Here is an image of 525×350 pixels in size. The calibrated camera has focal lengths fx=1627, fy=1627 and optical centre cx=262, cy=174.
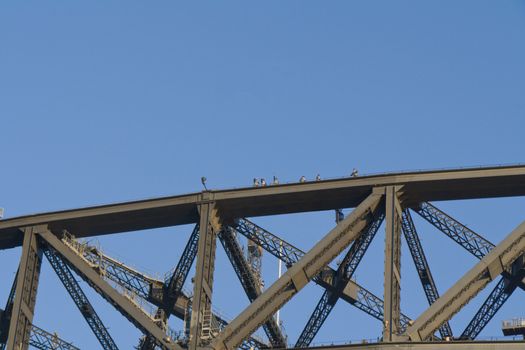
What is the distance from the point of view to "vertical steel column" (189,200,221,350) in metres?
78.0

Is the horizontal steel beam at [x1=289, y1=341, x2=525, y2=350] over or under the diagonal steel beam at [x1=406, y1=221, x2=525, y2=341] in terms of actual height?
under

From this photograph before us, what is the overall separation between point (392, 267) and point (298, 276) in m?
4.62

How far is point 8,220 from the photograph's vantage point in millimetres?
86500

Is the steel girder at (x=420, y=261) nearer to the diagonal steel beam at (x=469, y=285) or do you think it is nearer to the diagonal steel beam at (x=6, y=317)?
the diagonal steel beam at (x=469, y=285)

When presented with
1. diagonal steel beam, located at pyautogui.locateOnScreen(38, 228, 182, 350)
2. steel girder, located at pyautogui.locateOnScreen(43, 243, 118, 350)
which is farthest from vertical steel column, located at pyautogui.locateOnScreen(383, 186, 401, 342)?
steel girder, located at pyautogui.locateOnScreen(43, 243, 118, 350)

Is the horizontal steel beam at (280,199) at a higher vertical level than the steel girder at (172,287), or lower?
higher

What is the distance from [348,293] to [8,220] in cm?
1846

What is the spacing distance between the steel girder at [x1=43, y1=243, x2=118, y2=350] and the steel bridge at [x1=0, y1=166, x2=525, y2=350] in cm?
5

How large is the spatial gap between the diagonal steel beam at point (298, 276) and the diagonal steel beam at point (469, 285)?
6168mm

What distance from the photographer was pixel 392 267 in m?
76.8

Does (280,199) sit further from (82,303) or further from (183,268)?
(82,303)

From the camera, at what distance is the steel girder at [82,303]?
83.4 metres

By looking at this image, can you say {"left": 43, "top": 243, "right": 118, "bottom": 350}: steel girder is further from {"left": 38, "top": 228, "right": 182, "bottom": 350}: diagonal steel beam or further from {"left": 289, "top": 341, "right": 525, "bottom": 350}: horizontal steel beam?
{"left": 289, "top": 341, "right": 525, "bottom": 350}: horizontal steel beam

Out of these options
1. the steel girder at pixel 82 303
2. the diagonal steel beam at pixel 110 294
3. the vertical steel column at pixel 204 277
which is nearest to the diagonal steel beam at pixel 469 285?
the vertical steel column at pixel 204 277
